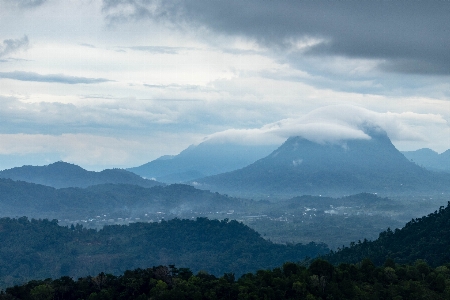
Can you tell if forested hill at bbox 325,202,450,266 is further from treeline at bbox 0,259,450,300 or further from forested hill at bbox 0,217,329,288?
forested hill at bbox 0,217,329,288

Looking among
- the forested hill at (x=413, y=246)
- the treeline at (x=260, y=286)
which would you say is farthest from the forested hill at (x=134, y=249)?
the treeline at (x=260, y=286)

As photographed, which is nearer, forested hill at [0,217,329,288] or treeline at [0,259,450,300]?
treeline at [0,259,450,300]

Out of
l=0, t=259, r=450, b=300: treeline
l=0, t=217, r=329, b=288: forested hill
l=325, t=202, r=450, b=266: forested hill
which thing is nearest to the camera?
l=0, t=259, r=450, b=300: treeline

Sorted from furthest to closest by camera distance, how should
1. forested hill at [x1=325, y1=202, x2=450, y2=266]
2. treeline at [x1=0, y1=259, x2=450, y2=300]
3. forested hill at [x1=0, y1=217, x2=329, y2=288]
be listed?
forested hill at [x1=0, y1=217, x2=329, y2=288] < forested hill at [x1=325, y1=202, x2=450, y2=266] < treeline at [x1=0, y1=259, x2=450, y2=300]

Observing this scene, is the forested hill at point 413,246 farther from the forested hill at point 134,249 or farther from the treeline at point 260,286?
the forested hill at point 134,249

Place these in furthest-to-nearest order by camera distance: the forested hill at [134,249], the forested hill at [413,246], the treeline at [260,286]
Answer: the forested hill at [134,249] < the forested hill at [413,246] < the treeline at [260,286]

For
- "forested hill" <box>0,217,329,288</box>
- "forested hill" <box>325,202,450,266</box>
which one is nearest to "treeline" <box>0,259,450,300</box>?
"forested hill" <box>325,202,450,266</box>

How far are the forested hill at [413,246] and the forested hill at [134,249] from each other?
32459 millimetres

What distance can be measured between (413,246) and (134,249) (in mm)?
72700

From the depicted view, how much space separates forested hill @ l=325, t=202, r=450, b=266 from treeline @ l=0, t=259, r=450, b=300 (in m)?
21.2

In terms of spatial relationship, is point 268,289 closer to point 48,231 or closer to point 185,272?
point 185,272

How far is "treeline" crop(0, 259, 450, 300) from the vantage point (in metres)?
55.7

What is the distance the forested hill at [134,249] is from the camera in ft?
436

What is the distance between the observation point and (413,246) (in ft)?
311
